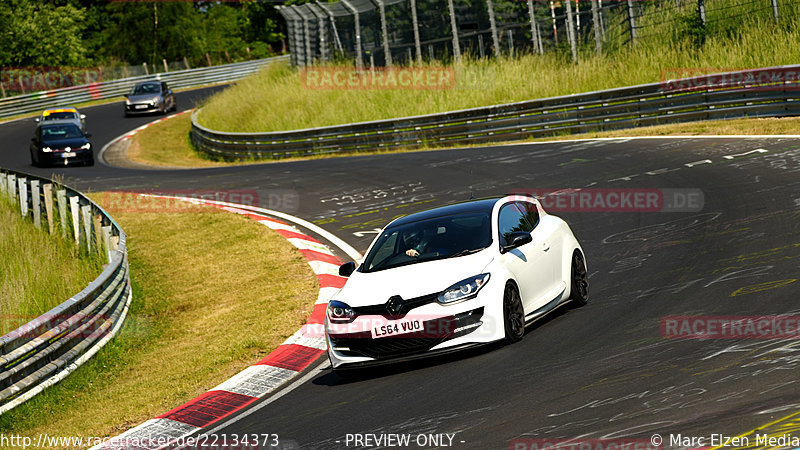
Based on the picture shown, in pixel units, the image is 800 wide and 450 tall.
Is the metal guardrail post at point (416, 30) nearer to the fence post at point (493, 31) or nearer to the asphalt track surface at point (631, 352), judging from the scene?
the fence post at point (493, 31)

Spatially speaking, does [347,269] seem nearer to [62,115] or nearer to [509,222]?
[509,222]

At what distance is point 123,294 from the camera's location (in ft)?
44.6

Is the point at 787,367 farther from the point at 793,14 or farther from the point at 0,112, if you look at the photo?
the point at 0,112

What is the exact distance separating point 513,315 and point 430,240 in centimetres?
129

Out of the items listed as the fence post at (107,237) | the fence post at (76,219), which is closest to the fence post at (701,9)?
the fence post at (76,219)

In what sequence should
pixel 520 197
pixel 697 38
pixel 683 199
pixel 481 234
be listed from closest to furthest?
pixel 481 234 → pixel 520 197 → pixel 683 199 → pixel 697 38

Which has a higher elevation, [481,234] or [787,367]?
[481,234]

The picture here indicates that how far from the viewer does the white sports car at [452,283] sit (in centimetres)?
877

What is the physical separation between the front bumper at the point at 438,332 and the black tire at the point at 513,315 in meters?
0.14

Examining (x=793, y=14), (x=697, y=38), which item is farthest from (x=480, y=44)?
(x=793, y=14)

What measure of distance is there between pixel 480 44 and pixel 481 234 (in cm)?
2428

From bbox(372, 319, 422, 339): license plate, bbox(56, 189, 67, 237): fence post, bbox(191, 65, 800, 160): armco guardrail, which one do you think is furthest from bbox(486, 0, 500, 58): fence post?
bbox(372, 319, 422, 339): license plate

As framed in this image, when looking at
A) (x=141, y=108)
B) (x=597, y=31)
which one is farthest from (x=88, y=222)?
(x=141, y=108)

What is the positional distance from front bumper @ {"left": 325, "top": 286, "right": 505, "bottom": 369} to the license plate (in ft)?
0.07
